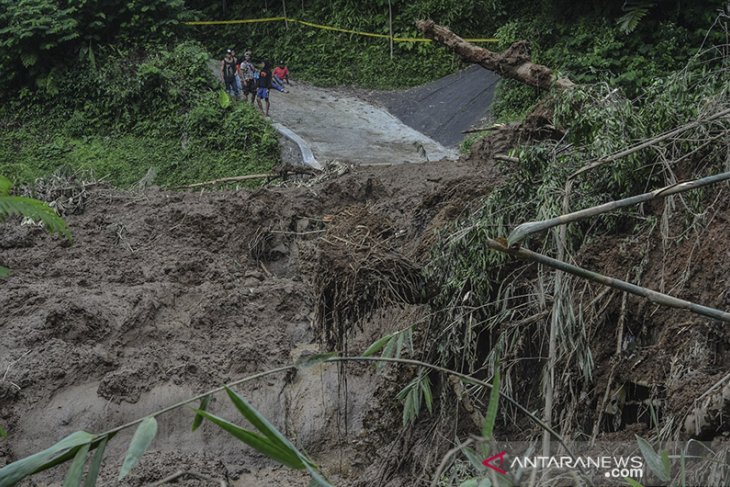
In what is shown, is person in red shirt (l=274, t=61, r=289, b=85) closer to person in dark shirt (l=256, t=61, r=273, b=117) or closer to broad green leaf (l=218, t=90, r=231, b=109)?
person in dark shirt (l=256, t=61, r=273, b=117)

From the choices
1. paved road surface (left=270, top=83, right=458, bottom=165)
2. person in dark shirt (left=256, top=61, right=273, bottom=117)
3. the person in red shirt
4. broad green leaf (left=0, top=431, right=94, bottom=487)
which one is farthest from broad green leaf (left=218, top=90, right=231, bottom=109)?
broad green leaf (left=0, top=431, right=94, bottom=487)

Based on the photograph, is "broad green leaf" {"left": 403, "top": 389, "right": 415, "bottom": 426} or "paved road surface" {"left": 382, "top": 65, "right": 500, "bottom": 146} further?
"paved road surface" {"left": 382, "top": 65, "right": 500, "bottom": 146}

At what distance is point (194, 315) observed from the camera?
9336 mm

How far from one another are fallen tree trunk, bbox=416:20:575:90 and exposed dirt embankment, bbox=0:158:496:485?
5.26ft

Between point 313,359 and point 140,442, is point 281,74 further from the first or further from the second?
point 140,442

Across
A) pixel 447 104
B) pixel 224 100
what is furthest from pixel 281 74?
pixel 447 104

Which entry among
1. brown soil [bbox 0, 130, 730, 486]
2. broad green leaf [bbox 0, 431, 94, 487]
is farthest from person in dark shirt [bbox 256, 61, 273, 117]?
broad green leaf [bbox 0, 431, 94, 487]

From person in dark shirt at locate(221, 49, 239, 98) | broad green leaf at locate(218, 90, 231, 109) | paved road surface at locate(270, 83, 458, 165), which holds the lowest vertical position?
paved road surface at locate(270, 83, 458, 165)

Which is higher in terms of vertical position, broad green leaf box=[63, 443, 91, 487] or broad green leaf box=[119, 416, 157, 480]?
broad green leaf box=[119, 416, 157, 480]

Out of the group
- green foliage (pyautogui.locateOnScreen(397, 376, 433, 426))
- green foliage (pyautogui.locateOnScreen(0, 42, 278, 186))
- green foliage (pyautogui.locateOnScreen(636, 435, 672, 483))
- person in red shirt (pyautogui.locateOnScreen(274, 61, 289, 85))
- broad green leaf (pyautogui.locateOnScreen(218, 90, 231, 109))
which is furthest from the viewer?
person in red shirt (pyautogui.locateOnScreen(274, 61, 289, 85))

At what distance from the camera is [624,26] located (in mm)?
15008

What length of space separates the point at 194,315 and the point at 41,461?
649 cm

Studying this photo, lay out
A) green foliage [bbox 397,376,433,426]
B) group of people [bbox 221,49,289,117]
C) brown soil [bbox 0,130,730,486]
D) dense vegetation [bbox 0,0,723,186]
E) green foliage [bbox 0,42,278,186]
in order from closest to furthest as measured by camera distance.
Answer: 1. brown soil [bbox 0,130,730,486]
2. green foliage [bbox 397,376,433,426]
3. dense vegetation [bbox 0,0,723,186]
4. green foliage [bbox 0,42,278,186]
5. group of people [bbox 221,49,289,117]

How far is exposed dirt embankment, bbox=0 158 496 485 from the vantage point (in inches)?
310
